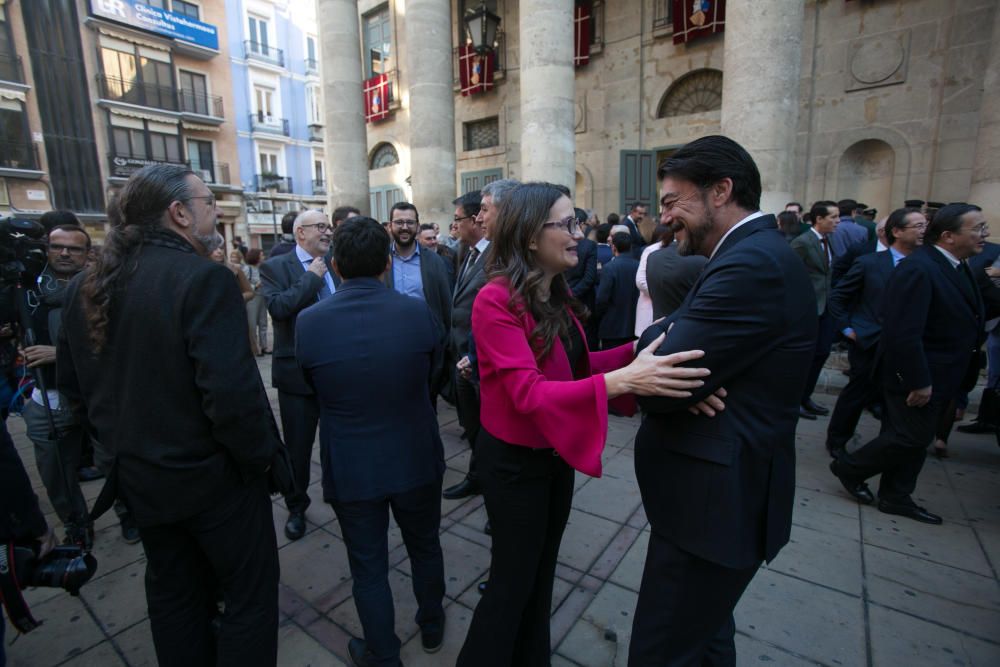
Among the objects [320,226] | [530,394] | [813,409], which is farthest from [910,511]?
[320,226]

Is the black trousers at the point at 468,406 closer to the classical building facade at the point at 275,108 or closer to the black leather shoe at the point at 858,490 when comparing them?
the black leather shoe at the point at 858,490

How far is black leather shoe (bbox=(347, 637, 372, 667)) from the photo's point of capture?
83.2 inches

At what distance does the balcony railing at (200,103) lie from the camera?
1036 inches

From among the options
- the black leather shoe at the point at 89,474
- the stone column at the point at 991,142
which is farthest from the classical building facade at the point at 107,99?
the stone column at the point at 991,142

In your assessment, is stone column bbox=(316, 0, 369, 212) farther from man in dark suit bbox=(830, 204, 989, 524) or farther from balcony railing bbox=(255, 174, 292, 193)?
balcony railing bbox=(255, 174, 292, 193)

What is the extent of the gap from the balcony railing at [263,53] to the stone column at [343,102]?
22.2m

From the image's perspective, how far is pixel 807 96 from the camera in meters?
9.60

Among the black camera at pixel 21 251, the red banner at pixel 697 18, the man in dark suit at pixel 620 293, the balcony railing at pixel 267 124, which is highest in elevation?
the balcony railing at pixel 267 124

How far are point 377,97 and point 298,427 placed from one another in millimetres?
15305

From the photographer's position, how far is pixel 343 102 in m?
12.0

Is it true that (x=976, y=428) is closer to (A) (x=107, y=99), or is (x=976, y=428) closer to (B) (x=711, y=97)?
(B) (x=711, y=97)

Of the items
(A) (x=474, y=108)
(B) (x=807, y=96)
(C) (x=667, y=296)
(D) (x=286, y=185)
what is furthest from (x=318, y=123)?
(C) (x=667, y=296)

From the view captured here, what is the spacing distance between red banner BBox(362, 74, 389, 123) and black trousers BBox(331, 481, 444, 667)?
16.0 m

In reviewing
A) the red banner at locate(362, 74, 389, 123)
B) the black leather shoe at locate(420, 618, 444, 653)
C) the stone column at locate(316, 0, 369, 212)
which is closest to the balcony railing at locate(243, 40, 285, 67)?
the red banner at locate(362, 74, 389, 123)
